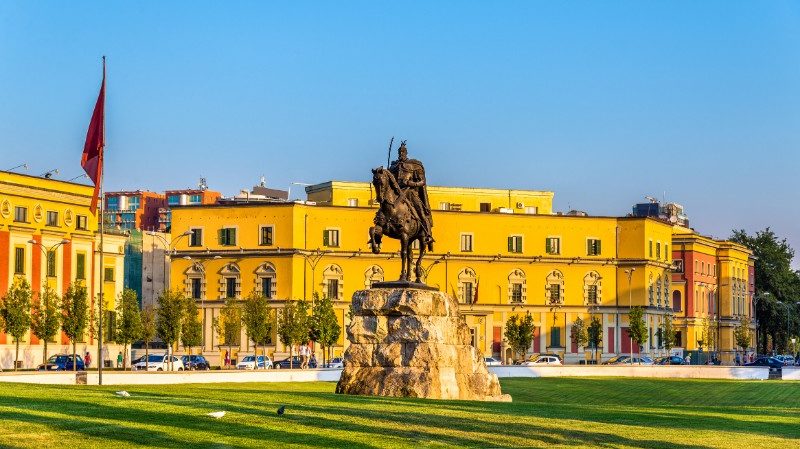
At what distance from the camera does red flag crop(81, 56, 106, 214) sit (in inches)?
1849

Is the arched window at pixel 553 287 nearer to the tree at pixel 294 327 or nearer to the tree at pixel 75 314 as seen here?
the tree at pixel 294 327

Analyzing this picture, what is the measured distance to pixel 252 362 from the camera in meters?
105

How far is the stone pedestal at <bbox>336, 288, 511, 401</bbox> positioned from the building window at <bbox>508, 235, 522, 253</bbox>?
3467 inches

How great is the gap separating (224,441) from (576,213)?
119 m

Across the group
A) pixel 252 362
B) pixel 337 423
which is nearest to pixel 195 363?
pixel 252 362

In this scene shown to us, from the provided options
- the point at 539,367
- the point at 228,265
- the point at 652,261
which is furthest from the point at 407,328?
the point at 652,261

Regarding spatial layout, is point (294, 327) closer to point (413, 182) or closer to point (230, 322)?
point (230, 322)

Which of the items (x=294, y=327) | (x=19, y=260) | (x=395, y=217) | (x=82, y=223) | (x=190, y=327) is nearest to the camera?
(x=395, y=217)

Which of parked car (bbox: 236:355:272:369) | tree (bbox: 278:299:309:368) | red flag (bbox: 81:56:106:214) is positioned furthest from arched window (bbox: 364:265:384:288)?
red flag (bbox: 81:56:106:214)

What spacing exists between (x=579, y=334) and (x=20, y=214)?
49665mm

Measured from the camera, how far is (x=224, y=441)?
78.5 feet

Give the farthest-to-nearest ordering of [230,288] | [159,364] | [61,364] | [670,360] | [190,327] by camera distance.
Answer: [670,360], [230,288], [190,327], [159,364], [61,364]

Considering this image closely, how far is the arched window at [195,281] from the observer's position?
122m

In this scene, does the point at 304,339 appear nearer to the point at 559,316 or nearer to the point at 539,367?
the point at 539,367
